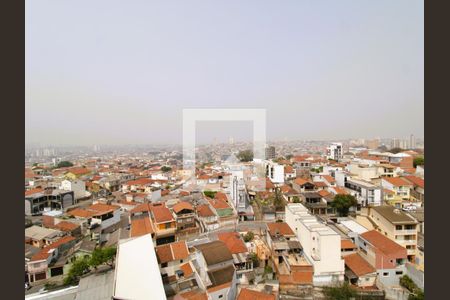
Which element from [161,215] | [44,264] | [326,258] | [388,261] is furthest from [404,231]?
[44,264]

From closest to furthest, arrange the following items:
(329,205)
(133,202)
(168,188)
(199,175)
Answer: (329,205) < (133,202) < (168,188) < (199,175)

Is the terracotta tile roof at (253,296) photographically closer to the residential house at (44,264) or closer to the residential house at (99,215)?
the residential house at (44,264)

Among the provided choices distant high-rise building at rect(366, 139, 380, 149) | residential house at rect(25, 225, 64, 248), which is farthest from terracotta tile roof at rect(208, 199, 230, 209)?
distant high-rise building at rect(366, 139, 380, 149)

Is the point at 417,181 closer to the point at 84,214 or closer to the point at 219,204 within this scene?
the point at 219,204

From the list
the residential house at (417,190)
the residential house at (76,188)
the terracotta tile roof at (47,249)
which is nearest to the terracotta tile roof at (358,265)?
the residential house at (417,190)

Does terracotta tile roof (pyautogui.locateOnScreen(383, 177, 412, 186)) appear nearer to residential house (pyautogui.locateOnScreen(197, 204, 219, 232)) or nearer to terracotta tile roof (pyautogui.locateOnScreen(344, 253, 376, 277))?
terracotta tile roof (pyautogui.locateOnScreen(344, 253, 376, 277))

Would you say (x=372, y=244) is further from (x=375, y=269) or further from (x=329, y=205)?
(x=329, y=205)

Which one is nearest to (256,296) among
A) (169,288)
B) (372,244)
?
(169,288)
